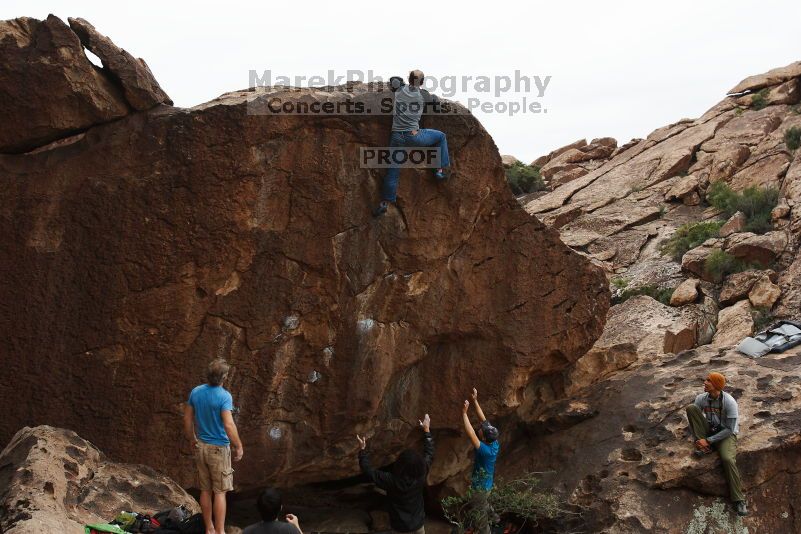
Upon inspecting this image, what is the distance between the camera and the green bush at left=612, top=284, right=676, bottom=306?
16.0 meters

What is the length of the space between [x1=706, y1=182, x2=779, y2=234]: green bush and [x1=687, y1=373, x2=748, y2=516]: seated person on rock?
370 inches

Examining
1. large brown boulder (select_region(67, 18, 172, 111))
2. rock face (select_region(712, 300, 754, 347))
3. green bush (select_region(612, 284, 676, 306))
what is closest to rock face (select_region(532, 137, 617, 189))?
green bush (select_region(612, 284, 676, 306))

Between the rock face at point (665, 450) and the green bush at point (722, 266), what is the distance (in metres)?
5.28

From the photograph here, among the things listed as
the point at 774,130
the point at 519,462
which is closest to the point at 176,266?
the point at 519,462

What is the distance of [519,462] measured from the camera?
33.8ft

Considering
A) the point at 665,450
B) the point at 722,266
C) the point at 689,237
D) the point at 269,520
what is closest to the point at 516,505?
the point at 665,450

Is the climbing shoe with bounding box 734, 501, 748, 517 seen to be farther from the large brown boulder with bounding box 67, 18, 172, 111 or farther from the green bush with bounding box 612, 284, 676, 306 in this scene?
the green bush with bounding box 612, 284, 676, 306

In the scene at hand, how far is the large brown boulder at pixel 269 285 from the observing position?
7566mm

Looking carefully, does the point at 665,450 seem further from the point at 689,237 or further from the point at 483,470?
the point at 689,237

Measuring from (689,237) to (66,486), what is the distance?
14.5m

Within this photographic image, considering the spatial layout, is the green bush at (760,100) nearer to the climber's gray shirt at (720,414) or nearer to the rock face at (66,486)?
the climber's gray shirt at (720,414)

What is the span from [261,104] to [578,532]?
5.64 m

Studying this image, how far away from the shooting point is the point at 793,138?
63.7 ft

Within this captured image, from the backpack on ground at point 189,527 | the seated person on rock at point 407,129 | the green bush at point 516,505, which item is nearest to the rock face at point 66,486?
the backpack on ground at point 189,527
